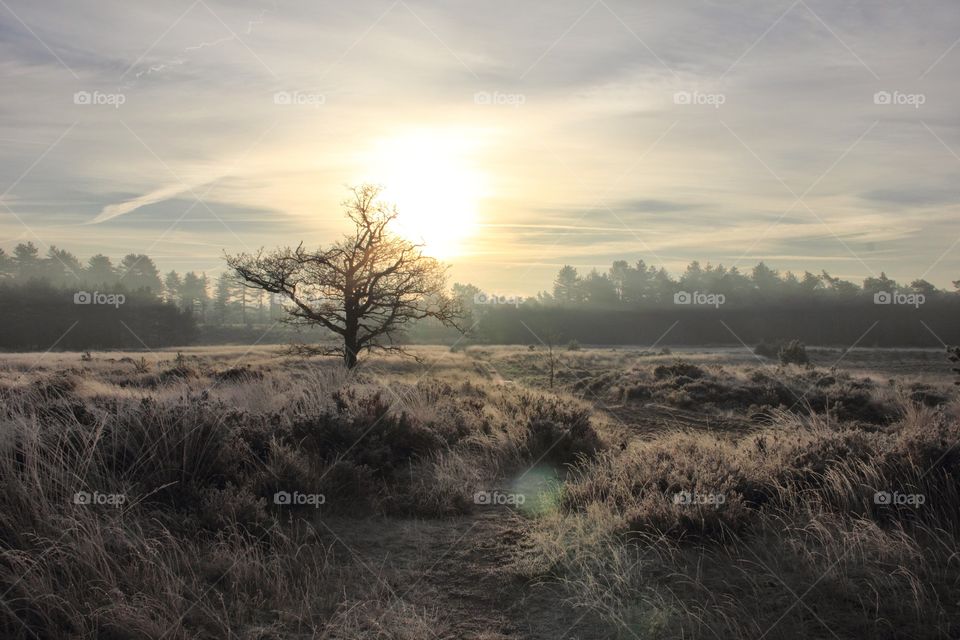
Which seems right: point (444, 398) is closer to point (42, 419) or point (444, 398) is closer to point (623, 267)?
point (42, 419)

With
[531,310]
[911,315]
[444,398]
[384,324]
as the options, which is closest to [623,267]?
[531,310]

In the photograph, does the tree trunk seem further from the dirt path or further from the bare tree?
the dirt path

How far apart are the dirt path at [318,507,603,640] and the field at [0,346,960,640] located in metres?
0.02

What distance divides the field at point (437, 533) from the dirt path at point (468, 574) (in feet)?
0.08

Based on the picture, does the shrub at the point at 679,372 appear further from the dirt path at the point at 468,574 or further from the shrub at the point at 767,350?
the shrub at the point at 767,350

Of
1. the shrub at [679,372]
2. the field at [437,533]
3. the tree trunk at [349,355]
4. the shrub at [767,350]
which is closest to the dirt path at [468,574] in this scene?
the field at [437,533]

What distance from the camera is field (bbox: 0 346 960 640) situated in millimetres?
3598

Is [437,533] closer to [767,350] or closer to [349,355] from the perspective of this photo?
[349,355]

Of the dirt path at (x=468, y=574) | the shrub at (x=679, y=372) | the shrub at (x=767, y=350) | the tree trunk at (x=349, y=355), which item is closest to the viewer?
the dirt path at (x=468, y=574)

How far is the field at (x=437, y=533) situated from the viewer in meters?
3.60

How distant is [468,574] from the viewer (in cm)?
451

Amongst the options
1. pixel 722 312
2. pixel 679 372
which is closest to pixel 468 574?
pixel 679 372

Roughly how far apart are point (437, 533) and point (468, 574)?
90cm

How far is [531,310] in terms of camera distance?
4003 inches
